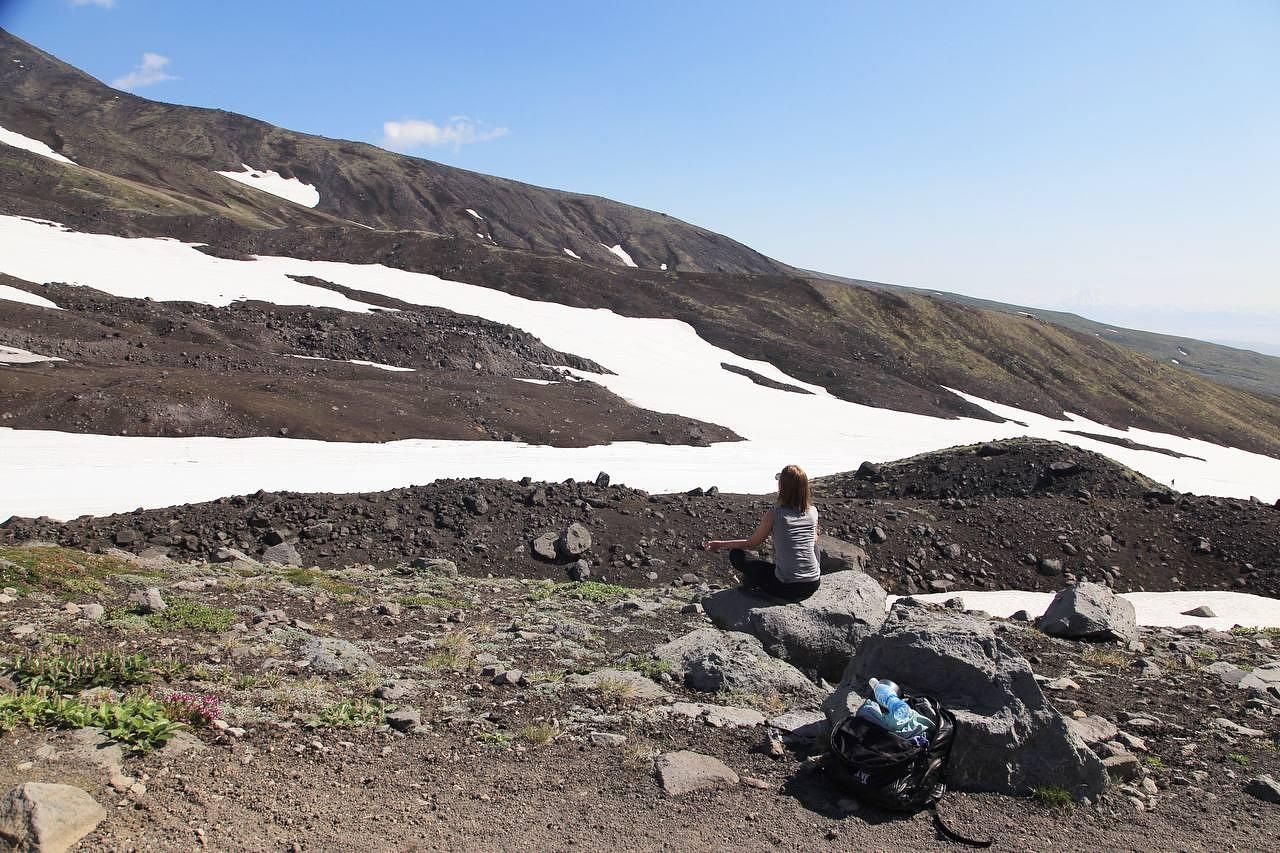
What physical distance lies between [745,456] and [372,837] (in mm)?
27507

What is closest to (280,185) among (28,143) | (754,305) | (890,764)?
(28,143)

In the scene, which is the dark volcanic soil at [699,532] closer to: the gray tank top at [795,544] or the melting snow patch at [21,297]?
the gray tank top at [795,544]

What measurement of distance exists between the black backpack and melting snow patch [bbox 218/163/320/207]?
145986 millimetres

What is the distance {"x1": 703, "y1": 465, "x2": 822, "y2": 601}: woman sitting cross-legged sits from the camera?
29.8ft

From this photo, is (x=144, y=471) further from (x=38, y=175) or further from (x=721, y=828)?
(x=38, y=175)

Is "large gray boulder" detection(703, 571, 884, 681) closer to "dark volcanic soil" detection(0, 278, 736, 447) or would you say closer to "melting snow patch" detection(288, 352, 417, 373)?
"dark volcanic soil" detection(0, 278, 736, 447)

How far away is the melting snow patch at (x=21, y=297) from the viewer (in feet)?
114

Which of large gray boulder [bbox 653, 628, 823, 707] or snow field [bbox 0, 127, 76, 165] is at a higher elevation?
snow field [bbox 0, 127, 76, 165]

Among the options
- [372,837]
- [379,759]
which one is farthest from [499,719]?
[372,837]

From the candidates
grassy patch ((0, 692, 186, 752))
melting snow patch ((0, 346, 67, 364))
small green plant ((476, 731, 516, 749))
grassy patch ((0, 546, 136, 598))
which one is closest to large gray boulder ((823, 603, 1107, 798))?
small green plant ((476, 731, 516, 749))

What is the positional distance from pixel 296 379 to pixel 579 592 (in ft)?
77.8

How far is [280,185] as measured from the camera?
139m

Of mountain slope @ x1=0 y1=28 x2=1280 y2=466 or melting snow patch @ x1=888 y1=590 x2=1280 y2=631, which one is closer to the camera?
melting snow patch @ x1=888 y1=590 x2=1280 y2=631

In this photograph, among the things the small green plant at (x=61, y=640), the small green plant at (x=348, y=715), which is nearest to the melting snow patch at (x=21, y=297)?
the small green plant at (x=61, y=640)
